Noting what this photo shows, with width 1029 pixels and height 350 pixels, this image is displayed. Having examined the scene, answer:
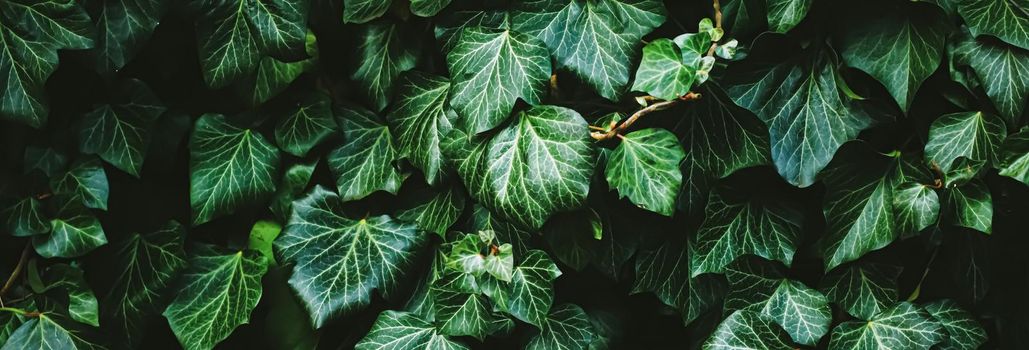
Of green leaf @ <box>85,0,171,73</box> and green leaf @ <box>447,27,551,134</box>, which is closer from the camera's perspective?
green leaf @ <box>447,27,551,134</box>

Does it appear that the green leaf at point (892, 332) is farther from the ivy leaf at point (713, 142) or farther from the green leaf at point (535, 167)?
the green leaf at point (535, 167)

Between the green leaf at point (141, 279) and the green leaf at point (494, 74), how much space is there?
59 cm

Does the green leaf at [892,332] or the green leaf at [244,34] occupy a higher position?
the green leaf at [244,34]

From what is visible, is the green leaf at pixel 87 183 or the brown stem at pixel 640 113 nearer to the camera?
the brown stem at pixel 640 113

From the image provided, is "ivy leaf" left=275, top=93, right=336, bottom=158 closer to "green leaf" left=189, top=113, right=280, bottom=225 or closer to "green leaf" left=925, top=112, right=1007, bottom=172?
"green leaf" left=189, top=113, right=280, bottom=225

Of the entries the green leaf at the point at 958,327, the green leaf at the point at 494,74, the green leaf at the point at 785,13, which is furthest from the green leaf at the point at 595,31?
the green leaf at the point at 958,327

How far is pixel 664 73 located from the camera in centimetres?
113

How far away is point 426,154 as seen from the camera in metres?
1.31

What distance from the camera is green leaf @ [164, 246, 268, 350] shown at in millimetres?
1425

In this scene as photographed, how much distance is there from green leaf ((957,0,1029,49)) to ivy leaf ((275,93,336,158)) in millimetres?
945

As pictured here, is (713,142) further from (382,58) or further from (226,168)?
(226,168)

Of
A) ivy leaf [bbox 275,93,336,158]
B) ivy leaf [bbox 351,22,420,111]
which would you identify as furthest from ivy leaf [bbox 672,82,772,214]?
ivy leaf [bbox 275,93,336,158]

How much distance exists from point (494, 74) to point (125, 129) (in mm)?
673

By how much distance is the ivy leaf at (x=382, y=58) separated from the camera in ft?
4.49
